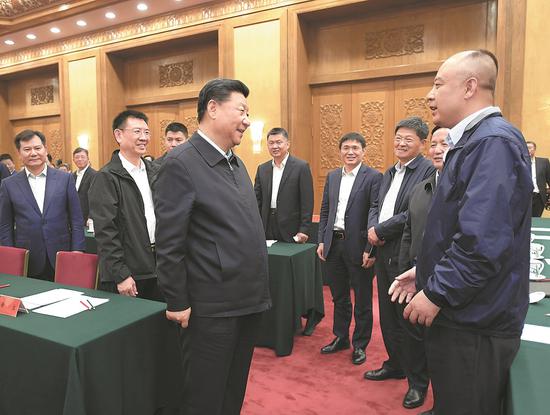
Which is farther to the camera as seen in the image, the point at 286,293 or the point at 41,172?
the point at 286,293

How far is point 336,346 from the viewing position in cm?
331

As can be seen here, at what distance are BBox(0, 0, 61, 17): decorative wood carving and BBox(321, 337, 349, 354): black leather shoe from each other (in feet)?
25.2

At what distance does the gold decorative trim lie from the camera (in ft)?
22.1

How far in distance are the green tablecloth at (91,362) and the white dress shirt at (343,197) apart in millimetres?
1676

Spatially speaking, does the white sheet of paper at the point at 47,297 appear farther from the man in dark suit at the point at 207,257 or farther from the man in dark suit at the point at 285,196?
the man in dark suit at the point at 285,196

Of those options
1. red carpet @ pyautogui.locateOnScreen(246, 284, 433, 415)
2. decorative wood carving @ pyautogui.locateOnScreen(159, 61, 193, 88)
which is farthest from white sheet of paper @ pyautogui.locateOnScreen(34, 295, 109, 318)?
decorative wood carving @ pyautogui.locateOnScreen(159, 61, 193, 88)

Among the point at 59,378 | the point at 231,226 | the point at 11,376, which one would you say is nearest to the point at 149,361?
the point at 59,378

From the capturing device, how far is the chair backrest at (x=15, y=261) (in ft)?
9.25

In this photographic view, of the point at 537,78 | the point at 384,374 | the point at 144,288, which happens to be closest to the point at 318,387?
the point at 384,374

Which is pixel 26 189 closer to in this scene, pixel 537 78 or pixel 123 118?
pixel 123 118

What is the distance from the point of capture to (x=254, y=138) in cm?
687

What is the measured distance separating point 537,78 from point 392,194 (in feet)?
12.0

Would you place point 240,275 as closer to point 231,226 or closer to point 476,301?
point 231,226

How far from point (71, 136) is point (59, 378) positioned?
335 inches
